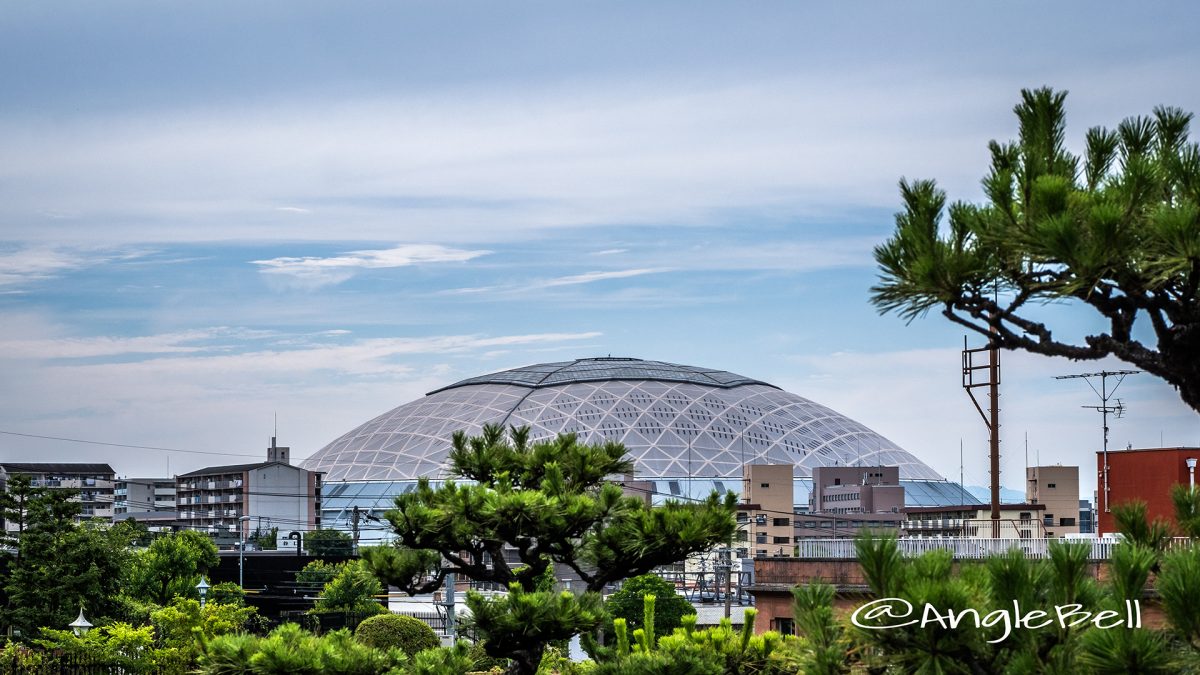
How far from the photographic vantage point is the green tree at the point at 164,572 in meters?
45.7

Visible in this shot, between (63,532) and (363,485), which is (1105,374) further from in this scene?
(363,485)

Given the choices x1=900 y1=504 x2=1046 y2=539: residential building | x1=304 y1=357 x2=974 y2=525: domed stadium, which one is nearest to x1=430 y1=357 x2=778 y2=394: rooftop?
x1=304 y1=357 x2=974 y2=525: domed stadium

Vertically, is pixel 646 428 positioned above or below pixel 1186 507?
above

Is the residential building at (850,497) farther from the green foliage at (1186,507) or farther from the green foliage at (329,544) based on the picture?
the green foliage at (1186,507)

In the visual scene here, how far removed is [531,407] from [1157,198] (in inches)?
4507

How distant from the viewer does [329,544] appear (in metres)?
89.1

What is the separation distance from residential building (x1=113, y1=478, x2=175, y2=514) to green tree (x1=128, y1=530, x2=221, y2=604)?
9436cm

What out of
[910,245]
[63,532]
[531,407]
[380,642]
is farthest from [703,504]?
[531,407]

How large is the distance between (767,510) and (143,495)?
80776mm

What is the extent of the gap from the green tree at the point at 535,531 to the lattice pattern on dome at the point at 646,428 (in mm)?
97466

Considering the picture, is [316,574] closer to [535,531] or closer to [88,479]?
[535,531]

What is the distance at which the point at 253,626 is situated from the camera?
40688mm

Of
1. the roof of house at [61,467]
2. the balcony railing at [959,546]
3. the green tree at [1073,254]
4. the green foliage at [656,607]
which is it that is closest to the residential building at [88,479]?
the roof of house at [61,467]

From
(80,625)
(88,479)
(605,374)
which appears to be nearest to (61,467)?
(88,479)
